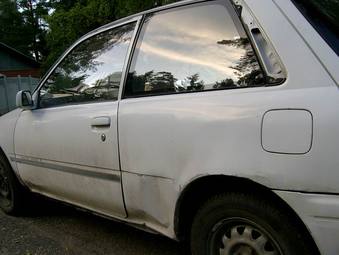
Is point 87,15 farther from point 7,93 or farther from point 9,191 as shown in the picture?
point 9,191

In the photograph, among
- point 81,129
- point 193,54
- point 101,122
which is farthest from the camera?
point 81,129

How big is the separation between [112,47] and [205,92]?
3.74 ft

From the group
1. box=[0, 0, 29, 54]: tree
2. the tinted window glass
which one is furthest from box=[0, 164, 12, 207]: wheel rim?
box=[0, 0, 29, 54]: tree

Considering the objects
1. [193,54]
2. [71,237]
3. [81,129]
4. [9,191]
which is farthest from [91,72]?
[9,191]

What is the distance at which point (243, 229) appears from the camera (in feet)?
9.13

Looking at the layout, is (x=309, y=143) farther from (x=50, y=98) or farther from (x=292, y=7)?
(x=50, y=98)

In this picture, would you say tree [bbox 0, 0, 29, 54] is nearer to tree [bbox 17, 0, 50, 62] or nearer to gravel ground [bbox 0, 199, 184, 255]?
tree [bbox 17, 0, 50, 62]

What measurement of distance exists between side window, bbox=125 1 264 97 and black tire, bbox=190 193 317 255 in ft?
2.05

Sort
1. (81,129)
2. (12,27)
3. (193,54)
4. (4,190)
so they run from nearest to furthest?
(193,54), (81,129), (4,190), (12,27)

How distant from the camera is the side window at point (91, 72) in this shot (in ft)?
12.1

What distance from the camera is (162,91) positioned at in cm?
327

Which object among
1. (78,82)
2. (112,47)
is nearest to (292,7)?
(112,47)

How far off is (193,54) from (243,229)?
1.06 metres

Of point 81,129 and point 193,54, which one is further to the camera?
point 81,129
